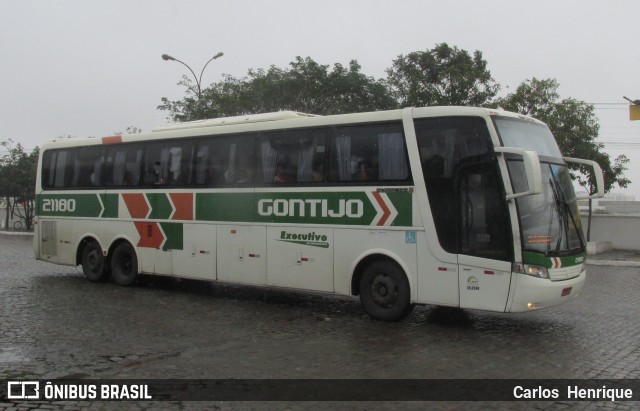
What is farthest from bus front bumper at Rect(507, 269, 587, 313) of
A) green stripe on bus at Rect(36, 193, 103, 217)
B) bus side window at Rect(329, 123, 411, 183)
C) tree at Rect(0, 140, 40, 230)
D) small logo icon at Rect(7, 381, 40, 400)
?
tree at Rect(0, 140, 40, 230)

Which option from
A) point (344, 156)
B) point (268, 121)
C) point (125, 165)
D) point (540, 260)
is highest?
point (268, 121)

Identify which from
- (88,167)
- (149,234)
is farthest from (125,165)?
(149,234)

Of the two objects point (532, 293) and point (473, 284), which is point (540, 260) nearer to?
point (532, 293)

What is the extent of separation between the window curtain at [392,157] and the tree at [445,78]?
12978 mm

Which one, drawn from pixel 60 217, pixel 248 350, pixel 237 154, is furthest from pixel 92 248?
pixel 248 350

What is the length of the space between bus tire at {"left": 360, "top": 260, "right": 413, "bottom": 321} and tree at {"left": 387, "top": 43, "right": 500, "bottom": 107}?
1352cm

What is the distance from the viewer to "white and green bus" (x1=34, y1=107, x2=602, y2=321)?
815 cm

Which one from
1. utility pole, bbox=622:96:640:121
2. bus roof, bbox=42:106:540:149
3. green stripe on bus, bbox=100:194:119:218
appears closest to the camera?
bus roof, bbox=42:106:540:149

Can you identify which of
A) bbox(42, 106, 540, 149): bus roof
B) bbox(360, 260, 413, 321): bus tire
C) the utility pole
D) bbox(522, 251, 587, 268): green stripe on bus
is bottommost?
bbox(360, 260, 413, 321): bus tire

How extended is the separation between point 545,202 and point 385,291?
9.08 ft

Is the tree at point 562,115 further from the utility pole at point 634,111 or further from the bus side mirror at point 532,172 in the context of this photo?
the bus side mirror at point 532,172

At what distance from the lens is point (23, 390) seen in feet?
18.7

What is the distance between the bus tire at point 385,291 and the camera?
29.6 ft

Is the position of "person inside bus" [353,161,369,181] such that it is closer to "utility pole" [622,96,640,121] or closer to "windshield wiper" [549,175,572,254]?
"windshield wiper" [549,175,572,254]
